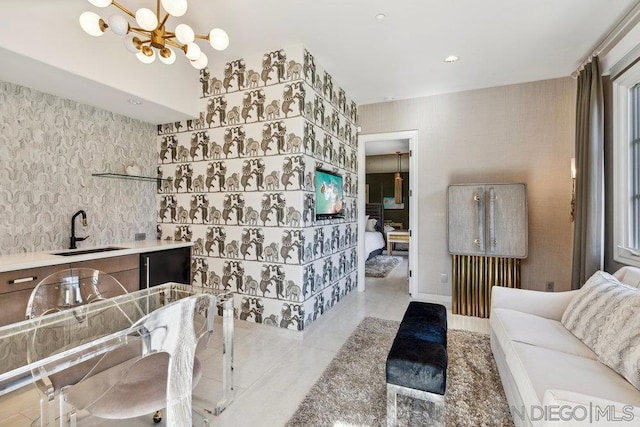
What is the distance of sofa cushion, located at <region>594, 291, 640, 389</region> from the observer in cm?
139

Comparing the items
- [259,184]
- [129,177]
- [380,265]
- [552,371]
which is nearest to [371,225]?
[380,265]

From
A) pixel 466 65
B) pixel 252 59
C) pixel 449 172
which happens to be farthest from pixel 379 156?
pixel 252 59

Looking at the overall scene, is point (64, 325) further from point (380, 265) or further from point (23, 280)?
point (380, 265)

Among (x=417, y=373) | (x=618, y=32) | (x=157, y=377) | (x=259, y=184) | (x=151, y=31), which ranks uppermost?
(x=618, y=32)

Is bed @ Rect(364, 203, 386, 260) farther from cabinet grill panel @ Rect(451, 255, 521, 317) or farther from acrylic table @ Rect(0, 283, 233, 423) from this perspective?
acrylic table @ Rect(0, 283, 233, 423)

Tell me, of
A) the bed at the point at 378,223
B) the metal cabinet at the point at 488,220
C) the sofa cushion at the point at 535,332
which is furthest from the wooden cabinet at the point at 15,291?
the bed at the point at 378,223

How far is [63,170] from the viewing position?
114 inches

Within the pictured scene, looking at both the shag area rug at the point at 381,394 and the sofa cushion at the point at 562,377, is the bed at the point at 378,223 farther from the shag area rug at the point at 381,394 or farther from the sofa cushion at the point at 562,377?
the sofa cushion at the point at 562,377

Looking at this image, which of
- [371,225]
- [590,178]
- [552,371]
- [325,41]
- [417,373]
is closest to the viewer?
[552,371]

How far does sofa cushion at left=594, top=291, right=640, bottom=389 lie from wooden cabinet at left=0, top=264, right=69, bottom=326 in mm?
3745

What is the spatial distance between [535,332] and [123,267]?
3.46m

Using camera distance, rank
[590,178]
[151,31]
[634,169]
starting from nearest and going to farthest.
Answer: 1. [151,31]
2. [634,169]
3. [590,178]

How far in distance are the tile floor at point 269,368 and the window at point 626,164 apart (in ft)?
4.90

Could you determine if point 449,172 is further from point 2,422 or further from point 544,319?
point 2,422
